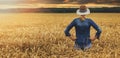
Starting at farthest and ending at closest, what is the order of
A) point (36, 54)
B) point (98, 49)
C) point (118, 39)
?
point (118, 39)
point (98, 49)
point (36, 54)

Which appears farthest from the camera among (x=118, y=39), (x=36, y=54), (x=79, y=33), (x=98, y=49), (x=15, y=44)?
(x=118, y=39)

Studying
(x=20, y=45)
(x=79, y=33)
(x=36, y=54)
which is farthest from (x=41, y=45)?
(x=36, y=54)

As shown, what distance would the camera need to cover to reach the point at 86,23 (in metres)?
9.00

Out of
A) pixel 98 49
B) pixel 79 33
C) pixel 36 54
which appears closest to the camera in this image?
pixel 36 54

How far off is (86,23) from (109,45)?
1.00m

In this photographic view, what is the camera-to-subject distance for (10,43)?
1000 centimetres

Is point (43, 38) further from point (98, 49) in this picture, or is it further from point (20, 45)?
point (98, 49)

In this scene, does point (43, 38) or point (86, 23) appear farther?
point (43, 38)

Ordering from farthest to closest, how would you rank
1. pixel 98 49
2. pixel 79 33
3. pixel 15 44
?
1. pixel 15 44
2. pixel 79 33
3. pixel 98 49

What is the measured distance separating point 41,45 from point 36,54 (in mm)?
1753

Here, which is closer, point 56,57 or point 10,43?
point 56,57

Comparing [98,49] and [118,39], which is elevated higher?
[98,49]

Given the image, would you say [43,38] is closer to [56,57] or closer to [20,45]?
[20,45]

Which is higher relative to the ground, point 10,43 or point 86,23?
point 86,23
